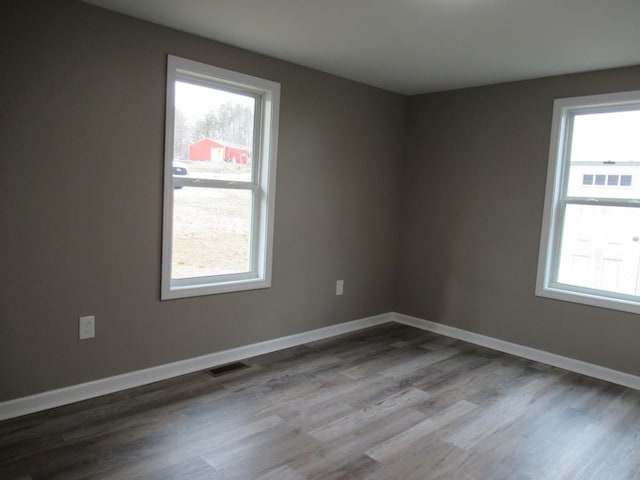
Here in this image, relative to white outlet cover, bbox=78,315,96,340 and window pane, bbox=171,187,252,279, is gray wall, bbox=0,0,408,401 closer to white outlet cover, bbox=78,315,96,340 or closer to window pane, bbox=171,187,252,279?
white outlet cover, bbox=78,315,96,340

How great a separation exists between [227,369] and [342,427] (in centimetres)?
107

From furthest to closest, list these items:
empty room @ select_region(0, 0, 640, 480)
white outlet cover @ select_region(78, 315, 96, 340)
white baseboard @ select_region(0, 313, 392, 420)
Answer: white outlet cover @ select_region(78, 315, 96, 340), white baseboard @ select_region(0, 313, 392, 420), empty room @ select_region(0, 0, 640, 480)

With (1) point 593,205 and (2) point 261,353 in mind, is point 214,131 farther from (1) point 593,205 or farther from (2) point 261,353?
(1) point 593,205

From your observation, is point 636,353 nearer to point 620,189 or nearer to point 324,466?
point 620,189

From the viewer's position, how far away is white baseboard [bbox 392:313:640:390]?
3.41 metres

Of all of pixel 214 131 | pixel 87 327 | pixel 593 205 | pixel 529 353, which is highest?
pixel 214 131

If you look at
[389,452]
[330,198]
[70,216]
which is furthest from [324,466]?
[330,198]

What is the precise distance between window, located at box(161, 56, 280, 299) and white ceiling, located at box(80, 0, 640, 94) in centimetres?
33

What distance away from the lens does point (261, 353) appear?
144 inches

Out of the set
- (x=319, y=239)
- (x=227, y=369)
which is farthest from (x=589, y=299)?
(x=227, y=369)

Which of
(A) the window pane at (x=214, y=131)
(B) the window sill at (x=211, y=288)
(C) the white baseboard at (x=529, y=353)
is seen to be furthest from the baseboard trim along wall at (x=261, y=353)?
(A) the window pane at (x=214, y=131)

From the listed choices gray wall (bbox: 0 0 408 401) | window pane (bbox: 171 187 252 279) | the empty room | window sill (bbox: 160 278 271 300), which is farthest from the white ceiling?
window sill (bbox: 160 278 271 300)

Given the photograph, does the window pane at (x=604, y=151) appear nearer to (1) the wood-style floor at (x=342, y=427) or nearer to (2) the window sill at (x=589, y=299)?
(2) the window sill at (x=589, y=299)

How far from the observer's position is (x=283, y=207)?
3734 millimetres
